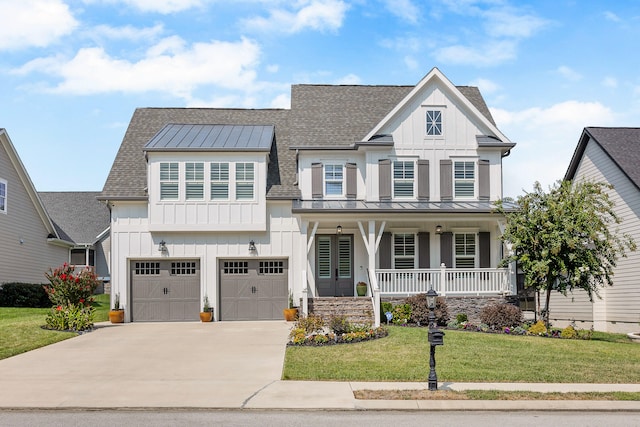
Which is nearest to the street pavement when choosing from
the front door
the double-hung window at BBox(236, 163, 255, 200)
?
the front door

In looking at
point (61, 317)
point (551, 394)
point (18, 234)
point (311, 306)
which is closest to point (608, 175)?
point (311, 306)

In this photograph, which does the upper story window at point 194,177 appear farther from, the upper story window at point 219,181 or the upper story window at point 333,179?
the upper story window at point 333,179

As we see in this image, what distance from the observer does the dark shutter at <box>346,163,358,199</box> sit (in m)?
25.4

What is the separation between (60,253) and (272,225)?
15.8 m

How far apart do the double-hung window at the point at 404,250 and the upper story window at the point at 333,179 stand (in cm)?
274

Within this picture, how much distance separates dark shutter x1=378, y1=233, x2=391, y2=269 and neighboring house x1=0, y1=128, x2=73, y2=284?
51.7 ft

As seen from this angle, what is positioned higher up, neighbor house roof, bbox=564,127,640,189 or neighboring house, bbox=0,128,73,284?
neighbor house roof, bbox=564,127,640,189

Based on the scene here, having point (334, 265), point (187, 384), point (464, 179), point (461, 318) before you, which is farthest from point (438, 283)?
point (187, 384)

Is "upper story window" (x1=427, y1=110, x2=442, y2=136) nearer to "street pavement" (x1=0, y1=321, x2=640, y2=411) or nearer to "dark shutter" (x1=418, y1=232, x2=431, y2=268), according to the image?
"dark shutter" (x1=418, y1=232, x2=431, y2=268)

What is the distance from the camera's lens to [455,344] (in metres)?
16.2

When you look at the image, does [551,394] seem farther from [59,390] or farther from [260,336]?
[260,336]

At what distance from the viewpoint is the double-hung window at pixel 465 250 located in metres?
25.0

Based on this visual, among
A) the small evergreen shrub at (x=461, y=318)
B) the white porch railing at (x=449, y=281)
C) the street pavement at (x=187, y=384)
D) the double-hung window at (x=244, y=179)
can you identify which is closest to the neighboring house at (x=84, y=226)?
the double-hung window at (x=244, y=179)

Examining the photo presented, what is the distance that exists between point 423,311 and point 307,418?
11.7 metres
